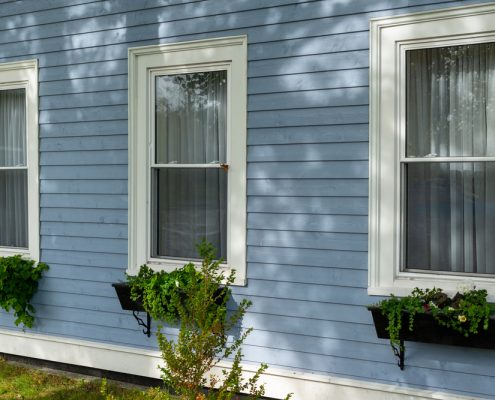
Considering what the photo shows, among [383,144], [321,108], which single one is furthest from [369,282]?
[321,108]

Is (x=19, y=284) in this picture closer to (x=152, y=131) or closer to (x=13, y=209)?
(x=13, y=209)

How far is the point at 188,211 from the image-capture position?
5.18 meters

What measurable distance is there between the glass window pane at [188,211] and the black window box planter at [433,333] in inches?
56.0

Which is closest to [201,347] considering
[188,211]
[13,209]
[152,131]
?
[188,211]

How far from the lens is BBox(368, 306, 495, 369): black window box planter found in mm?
3777

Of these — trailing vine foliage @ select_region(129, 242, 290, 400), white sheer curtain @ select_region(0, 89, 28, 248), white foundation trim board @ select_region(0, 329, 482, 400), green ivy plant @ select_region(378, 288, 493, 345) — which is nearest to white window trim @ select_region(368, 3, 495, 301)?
green ivy plant @ select_region(378, 288, 493, 345)

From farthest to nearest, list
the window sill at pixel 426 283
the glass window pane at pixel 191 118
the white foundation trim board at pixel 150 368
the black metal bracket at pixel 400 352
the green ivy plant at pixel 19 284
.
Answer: the green ivy plant at pixel 19 284
the glass window pane at pixel 191 118
the white foundation trim board at pixel 150 368
the black metal bracket at pixel 400 352
the window sill at pixel 426 283

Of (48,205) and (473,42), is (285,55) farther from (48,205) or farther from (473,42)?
(48,205)

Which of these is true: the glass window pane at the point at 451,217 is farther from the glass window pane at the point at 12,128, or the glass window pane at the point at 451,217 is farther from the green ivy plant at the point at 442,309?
the glass window pane at the point at 12,128

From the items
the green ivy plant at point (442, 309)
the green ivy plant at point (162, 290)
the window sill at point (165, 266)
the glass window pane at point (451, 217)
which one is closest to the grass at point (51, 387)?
the green ivy plant at point (162, 290)

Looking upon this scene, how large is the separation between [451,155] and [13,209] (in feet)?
13.2

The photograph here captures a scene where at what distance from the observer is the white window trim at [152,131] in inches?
188

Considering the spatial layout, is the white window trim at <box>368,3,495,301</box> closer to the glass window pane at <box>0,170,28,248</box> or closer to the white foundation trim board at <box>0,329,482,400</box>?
the white foundation trim board at <box>0,329,482,400</box>

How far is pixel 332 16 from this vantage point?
14.5ft
